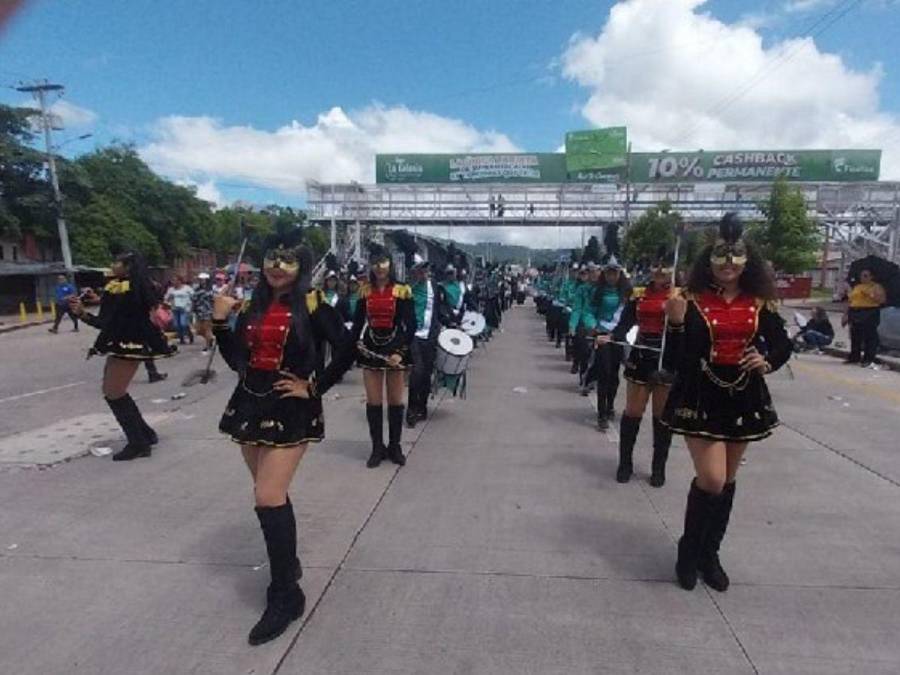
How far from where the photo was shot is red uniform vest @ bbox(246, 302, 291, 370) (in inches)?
130

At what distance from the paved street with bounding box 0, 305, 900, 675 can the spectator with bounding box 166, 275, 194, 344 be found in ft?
29.7

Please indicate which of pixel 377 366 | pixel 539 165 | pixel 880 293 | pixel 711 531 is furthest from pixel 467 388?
pixel 539 165

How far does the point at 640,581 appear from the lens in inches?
146

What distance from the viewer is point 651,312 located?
5.86 metres

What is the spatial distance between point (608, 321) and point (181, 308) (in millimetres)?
11641

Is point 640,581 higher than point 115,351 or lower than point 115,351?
lower

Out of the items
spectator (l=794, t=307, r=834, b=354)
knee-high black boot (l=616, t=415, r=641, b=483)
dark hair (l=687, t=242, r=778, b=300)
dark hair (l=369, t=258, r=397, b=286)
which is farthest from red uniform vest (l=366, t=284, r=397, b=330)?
spectator (l=794, t=307, r=834, b=354)

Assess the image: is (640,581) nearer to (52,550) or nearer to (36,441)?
(52,550)

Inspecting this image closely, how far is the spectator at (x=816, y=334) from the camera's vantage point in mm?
15109

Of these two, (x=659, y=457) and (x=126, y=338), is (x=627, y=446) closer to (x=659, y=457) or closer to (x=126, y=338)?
(x=659, y=457)

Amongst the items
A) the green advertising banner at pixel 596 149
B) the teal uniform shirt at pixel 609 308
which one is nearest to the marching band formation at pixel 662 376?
the teal uniform shirt at pixel 609 308

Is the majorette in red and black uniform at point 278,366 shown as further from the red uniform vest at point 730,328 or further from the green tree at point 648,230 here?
the green tree at point 648,230

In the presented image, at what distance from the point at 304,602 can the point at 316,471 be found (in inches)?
93.2

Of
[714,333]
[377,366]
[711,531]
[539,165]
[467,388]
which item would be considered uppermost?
[539,165]
